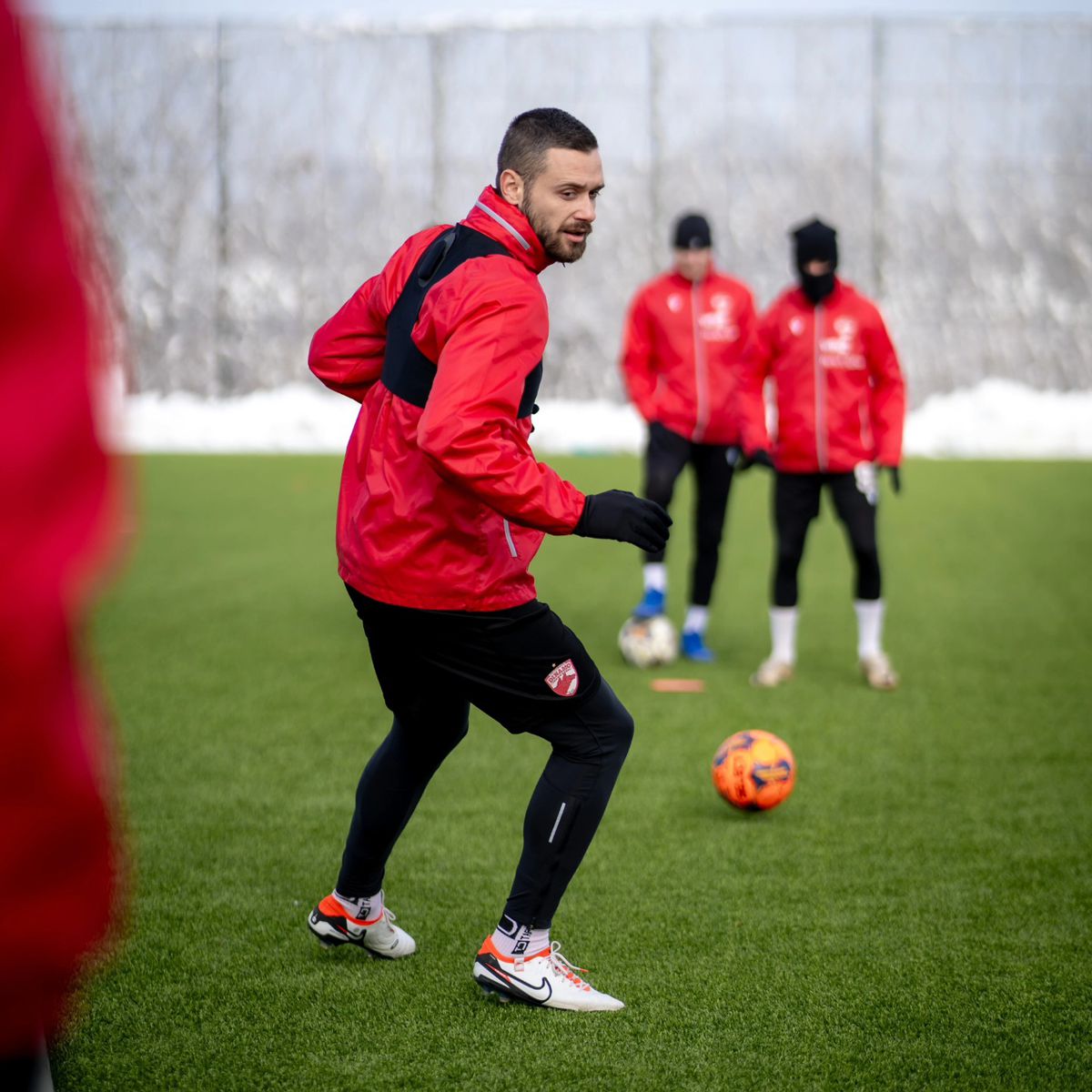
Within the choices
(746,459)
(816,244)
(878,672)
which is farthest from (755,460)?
(878,672)

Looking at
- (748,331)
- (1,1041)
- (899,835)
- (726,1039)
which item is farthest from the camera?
(748,331)

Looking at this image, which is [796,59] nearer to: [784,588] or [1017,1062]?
[784,588]

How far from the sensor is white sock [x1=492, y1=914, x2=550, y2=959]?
3697mm

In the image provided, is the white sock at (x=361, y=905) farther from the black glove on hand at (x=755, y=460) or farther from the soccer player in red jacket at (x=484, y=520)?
the black glove on hand at (x=755, y=460)

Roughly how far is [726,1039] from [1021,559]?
9.49 m

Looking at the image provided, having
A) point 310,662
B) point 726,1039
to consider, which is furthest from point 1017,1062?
point 310,662

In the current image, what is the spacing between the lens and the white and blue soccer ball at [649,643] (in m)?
8.18

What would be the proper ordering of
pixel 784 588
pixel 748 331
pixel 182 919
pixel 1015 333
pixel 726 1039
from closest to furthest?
pixel 726 1039, pixel 182 919, pixel 784 588, pixel 748 331, pixel 1015 333

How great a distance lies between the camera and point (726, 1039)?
11.7 feet

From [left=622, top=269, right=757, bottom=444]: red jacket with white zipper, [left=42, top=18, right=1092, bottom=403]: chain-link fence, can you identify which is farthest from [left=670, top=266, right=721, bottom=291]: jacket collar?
[left=42, top=18, right=1092, bottom=403]: chain-link fence

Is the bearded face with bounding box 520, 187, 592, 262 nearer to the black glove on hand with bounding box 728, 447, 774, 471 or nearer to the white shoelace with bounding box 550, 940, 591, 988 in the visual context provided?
the white shoelace with bounding box 550, 940, 591, 988

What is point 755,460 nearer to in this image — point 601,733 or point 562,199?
point 601,733

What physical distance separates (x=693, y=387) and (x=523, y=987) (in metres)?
5.29

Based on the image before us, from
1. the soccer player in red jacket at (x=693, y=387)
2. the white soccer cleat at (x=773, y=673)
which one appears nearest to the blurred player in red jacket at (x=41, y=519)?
the white soccer cleat at (x=773, y=673)
